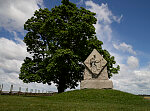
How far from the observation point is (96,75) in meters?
18.7

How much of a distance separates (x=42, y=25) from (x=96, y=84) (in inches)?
484

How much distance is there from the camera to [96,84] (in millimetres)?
18406

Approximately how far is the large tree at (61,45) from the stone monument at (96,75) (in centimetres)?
188

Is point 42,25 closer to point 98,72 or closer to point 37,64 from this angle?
point 37,64

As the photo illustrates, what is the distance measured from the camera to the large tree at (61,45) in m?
20.4

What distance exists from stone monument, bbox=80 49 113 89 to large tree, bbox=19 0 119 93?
6.16ft

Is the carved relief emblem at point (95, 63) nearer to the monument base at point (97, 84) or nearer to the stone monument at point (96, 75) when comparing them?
the stone monument at point (96, 75)

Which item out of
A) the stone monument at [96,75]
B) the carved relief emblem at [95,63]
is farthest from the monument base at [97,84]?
the carved relief emblem at [95,63]

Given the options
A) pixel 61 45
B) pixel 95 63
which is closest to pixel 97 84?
pixel 95 63

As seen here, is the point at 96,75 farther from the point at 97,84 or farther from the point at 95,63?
the point at 95,63

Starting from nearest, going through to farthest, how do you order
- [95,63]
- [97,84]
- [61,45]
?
[97,84], [95,63], [61,45]

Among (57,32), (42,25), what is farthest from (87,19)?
(42,25)

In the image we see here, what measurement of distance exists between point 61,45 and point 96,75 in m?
7.56

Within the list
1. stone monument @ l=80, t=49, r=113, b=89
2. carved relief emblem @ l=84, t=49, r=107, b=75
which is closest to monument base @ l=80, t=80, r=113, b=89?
stone monument @ l=80, t=49, r=113, b=89
